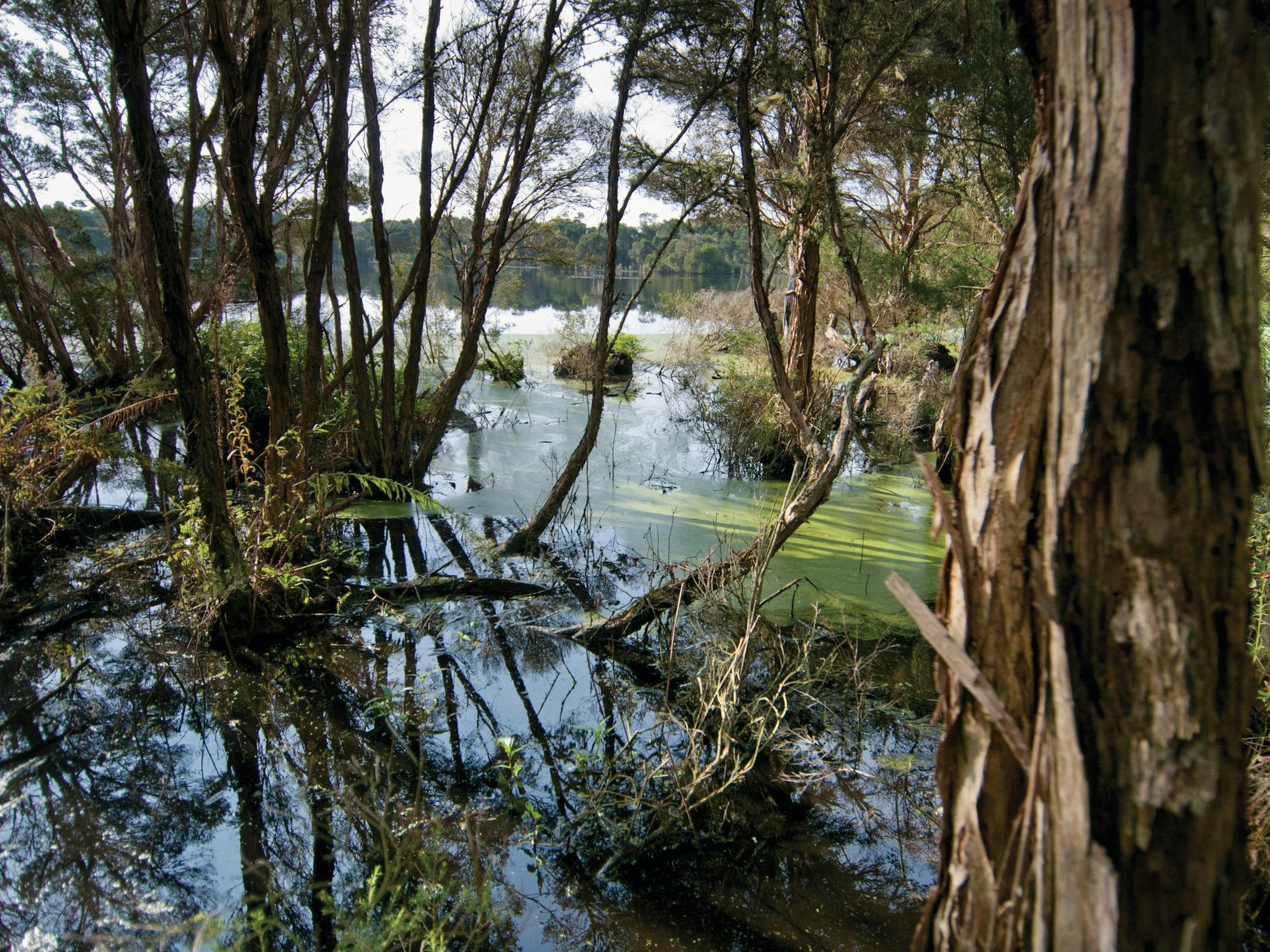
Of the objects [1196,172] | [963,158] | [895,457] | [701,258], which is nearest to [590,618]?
[1196,172]

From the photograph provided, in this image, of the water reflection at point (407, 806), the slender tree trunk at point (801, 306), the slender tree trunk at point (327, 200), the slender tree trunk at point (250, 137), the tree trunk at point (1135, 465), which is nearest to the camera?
the tree trunk at point (1135, 465)

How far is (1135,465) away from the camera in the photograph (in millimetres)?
739

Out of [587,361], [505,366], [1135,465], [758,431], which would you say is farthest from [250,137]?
[587,361]

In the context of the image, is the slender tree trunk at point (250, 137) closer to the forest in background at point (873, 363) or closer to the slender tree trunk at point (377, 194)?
the forest in background at point (873, 363)

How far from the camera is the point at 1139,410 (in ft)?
2.40

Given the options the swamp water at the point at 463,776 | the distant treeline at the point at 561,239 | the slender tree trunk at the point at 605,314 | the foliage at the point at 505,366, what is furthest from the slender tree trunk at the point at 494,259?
the foliage at the point at 505,366

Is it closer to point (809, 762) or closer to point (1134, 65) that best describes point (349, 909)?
point (809, 762)

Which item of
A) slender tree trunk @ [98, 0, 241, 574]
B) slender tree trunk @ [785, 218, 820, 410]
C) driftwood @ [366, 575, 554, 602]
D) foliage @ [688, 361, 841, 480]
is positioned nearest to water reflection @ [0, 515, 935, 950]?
driftwood @ [366, 575, 554, 602]

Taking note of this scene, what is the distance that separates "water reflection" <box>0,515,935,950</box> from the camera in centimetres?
194

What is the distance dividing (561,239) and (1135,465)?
10.5m

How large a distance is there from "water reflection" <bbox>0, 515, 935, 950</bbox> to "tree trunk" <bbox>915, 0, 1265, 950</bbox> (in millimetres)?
1271

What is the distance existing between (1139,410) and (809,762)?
6.99 ft

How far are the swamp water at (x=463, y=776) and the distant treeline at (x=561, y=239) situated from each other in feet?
7.82

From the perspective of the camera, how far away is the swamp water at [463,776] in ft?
6.41
